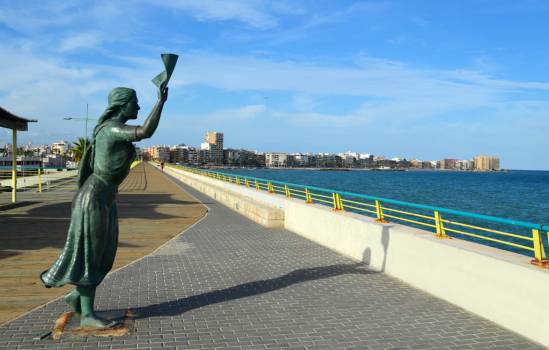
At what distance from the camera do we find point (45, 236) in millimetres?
11695

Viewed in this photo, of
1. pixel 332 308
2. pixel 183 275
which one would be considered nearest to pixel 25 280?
pixel 183 275

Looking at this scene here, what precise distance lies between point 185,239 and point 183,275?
3.88m

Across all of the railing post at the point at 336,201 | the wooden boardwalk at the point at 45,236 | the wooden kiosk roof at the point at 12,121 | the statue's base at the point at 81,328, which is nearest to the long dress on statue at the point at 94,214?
the statue's base at the point at 81,328

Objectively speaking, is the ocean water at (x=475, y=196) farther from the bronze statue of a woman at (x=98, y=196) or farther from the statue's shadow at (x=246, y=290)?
the bronze statue of a woman at (x=98, y=196)

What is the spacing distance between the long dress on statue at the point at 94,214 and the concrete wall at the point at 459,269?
4.72 meters

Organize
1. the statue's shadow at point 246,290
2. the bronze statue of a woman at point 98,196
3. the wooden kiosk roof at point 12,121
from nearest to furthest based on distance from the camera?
1. the bronze statue of a woman at point 98,196
2. the statue's shadow at point 246,290
3. the wooden kiosk roof at point 12,121

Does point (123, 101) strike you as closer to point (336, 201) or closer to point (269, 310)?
point (269, 310)

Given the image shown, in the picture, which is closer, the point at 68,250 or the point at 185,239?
the point at 68,250

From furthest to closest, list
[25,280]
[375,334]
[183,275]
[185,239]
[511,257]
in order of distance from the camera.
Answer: [185,239], [183,275], [25,280], [511,257], [375,334]

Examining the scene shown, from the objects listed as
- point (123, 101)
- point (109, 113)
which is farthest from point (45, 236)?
point (123, 101)

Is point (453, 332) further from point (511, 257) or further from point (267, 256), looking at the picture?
point (267, 256)

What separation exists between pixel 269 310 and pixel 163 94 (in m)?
3.17

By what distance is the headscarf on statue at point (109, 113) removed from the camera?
16.7ft

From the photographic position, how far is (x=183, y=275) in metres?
7.98
